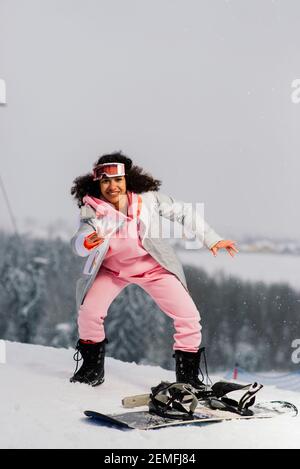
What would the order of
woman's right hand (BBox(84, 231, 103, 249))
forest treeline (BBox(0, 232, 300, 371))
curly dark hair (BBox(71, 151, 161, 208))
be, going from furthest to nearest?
forest treeline (BBox(0, 232, 300, 371)) < curly dark hair (BBox(71, 151, 161, 208)) < woman's right hand (BBox(84, 231, 103, 249))

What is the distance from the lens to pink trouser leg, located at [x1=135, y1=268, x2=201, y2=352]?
8.32ft

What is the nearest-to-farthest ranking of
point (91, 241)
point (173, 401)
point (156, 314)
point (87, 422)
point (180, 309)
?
point (87, 422) < point (173, 401) < point (91, 241) < point (180, 309) < point (156, 314)

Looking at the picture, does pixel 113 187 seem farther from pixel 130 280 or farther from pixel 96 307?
pixel 96 307

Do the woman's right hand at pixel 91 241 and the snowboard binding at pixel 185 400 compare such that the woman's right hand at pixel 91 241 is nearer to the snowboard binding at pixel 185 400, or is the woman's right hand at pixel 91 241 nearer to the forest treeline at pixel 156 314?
the snowboard binding at pixel 185 400

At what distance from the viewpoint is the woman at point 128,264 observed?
2.54 meters

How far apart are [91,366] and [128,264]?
414mm

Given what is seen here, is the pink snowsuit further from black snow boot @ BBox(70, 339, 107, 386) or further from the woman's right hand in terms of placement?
the woman's right hand

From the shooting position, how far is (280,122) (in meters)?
3.77

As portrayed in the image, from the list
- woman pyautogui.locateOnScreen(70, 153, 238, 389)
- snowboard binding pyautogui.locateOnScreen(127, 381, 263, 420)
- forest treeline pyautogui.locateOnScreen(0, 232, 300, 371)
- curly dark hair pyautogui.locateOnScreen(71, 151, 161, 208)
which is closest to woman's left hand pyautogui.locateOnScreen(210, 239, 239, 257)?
woman pyautogui.locateOnScreen(70, 153, 238, 389)

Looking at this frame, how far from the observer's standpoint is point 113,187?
261 centimetres

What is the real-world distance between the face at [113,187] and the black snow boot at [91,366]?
0.57 m

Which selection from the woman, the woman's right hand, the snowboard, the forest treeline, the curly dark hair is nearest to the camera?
the snowboard

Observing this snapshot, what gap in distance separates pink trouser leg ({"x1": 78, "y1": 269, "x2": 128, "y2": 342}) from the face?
1.00ft

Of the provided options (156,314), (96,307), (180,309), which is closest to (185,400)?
(180,309)
